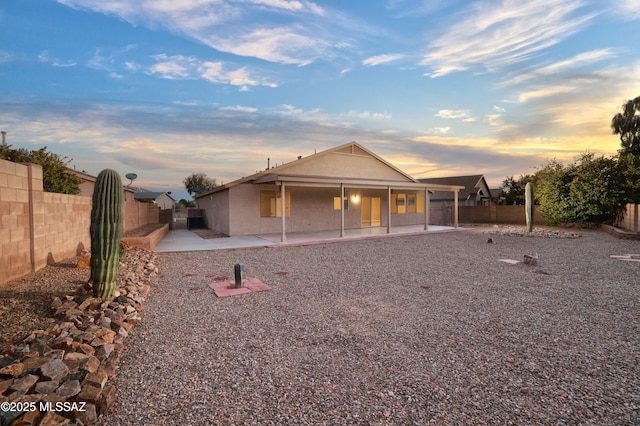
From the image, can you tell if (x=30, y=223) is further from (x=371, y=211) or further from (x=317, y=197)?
(x=371, y=211)

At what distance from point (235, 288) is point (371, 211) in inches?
566

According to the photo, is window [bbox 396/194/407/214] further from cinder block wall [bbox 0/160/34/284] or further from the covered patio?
cinder block wall [bbox 0/160/34/284]

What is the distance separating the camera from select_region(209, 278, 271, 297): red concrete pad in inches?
227

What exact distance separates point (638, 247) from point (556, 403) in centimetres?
1362

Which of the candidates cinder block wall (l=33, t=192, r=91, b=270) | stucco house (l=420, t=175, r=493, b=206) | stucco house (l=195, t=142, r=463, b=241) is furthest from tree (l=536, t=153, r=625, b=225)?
cinder block wall (l=33, t=192, r=91, b=270)

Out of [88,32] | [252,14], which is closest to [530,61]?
[252,14]

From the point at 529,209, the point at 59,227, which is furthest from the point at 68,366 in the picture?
the point at 529,209

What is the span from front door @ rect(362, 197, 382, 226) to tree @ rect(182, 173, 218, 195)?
2093 inches

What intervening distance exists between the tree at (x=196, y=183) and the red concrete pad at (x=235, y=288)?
2462 inches

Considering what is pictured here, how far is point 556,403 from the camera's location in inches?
98.1

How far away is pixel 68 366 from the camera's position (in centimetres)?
276

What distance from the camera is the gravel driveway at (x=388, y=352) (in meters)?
2.42

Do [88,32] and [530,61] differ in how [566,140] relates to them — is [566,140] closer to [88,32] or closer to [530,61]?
[530,61]

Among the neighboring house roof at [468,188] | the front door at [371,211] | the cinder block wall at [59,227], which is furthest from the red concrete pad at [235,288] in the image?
the neighboring house roof at [468,188]
